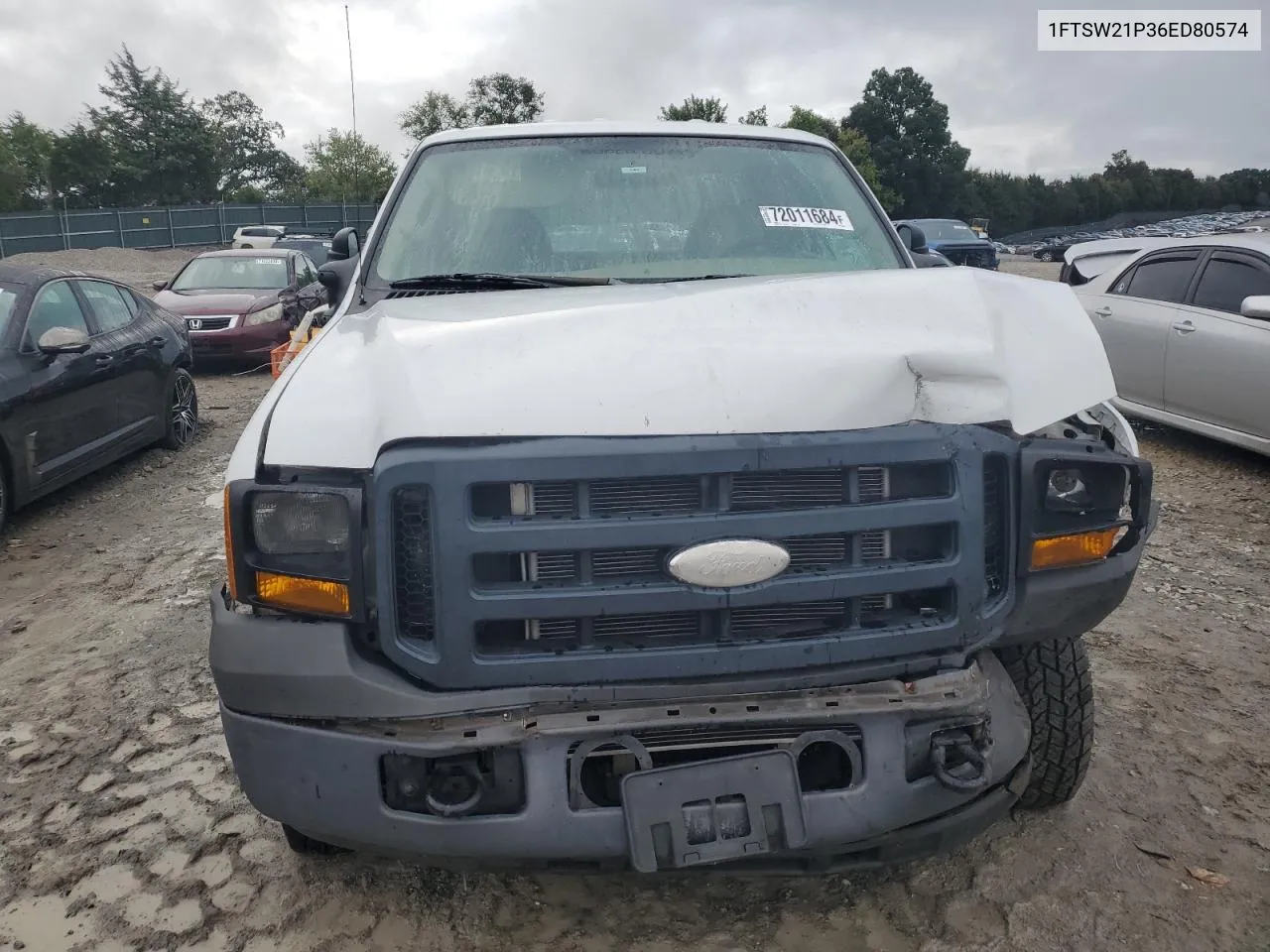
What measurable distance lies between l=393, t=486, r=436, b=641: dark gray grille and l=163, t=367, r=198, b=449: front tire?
6276 mm

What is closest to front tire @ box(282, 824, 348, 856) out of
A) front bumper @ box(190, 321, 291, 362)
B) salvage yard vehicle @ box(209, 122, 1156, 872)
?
salvage yard vehicle @ box(209, 122, 1156, 872)

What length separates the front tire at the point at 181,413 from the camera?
744cm

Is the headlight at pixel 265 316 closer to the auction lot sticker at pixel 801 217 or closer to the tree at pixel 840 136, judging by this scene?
the auction lot sticker at pixel 801 217

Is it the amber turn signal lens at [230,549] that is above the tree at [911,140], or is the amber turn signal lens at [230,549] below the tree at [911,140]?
below

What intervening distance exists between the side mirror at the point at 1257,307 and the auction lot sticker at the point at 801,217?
380cm

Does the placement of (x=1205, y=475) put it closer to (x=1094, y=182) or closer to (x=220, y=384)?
(x=220, y=384)

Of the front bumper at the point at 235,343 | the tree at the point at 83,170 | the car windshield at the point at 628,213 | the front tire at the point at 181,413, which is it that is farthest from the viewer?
the tree at the point at 83,170

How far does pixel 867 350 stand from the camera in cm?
202

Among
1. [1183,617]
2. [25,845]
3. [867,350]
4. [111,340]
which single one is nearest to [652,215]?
[867,350]

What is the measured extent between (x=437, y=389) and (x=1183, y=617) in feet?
12.2

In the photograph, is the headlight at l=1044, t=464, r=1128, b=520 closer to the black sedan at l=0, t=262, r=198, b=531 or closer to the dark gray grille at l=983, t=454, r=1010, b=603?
the dark gray grille at l=983, t=454, r=1010, b=603

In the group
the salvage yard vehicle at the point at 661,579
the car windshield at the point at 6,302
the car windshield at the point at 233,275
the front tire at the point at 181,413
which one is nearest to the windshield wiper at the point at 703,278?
the salvage yard vehicle at the point at 661,579

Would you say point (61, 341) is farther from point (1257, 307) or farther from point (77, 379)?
point (1257, 307)

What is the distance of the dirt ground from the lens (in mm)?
2289
